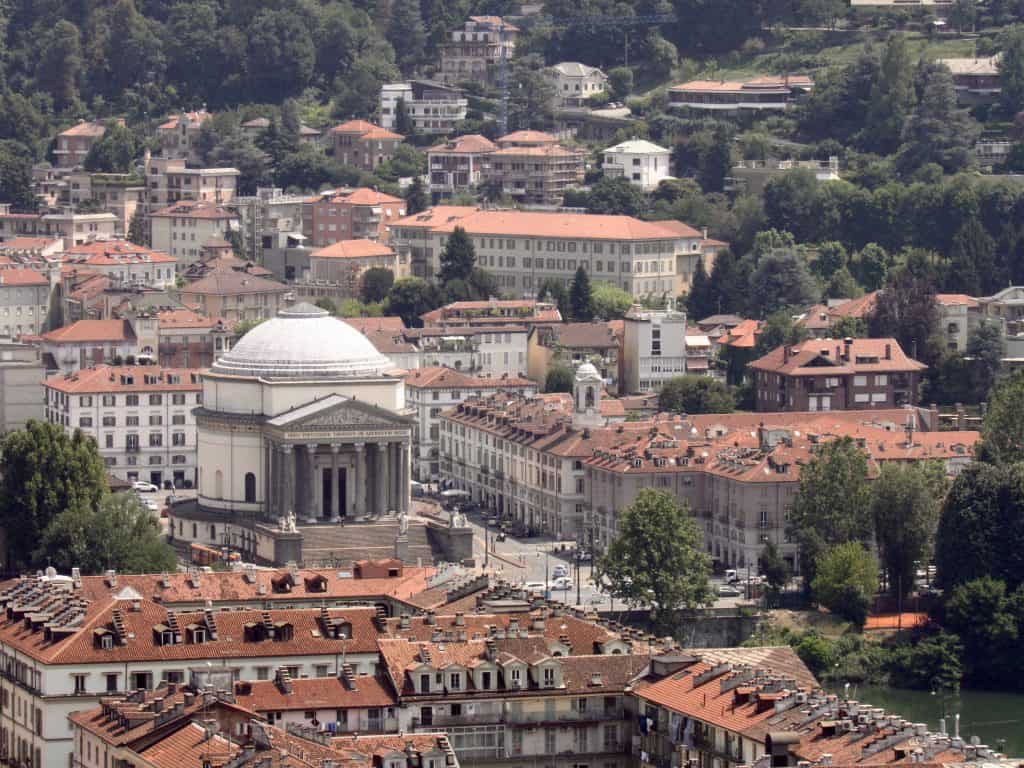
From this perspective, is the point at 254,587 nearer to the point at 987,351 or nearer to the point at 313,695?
the point at 313,695

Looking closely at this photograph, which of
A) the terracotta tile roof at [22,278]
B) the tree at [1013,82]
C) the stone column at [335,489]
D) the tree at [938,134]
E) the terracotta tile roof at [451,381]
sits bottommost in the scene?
the stone column at [335,489]

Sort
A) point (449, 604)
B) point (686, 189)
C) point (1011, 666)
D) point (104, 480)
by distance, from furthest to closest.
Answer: point (686, 189) < point (104, 480) < point (1011, 666) < point (449, 604)

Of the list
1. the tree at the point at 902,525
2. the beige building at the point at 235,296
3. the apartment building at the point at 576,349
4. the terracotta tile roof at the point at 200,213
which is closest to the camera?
the tree at the point at 902,525

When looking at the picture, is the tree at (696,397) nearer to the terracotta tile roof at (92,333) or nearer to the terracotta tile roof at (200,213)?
the terracotta tile roof at (92,333)

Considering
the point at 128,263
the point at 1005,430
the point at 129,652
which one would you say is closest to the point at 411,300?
the point at 128,263

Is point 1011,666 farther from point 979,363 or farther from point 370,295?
point 370,295

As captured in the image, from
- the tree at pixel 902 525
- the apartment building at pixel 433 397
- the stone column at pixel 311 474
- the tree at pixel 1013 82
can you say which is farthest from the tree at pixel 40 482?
the tree at pixel 1013 82

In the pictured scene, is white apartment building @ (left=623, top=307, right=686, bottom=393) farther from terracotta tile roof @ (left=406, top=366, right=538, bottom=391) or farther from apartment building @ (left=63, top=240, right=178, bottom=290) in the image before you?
apartment building @ (left=63, top=240, right=178, bottom=290)

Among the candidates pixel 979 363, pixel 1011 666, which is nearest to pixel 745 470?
pixel 1011 666
